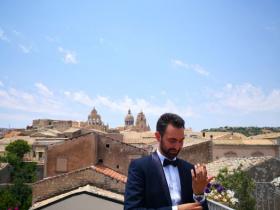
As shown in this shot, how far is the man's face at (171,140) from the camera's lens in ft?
10.3

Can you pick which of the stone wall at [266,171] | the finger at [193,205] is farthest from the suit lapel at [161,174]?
the stone wall at [266,171]

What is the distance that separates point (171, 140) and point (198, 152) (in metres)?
19.0

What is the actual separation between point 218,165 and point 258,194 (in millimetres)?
5508

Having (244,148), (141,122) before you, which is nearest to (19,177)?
(244,148)

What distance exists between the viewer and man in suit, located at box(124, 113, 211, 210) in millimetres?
3043

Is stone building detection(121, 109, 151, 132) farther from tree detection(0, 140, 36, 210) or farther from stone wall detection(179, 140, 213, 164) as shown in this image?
stone wall detection(179, 140, 213, 164)

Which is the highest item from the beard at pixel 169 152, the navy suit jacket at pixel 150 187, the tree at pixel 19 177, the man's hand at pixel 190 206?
the beard at pixel 169 152

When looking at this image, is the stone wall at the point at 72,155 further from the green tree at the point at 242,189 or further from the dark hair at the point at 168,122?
the dark hair at the point at 168,122

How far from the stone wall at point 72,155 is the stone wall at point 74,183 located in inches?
147

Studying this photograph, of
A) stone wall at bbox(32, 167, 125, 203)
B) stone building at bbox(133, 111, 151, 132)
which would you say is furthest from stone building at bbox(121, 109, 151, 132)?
stone wall at bbox(32, 167, 125, 203)

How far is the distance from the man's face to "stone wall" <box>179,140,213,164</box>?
18.0 m

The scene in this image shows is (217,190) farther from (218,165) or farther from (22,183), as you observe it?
(22,183)

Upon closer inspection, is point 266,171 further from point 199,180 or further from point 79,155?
point 199,180

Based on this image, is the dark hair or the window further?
the window
